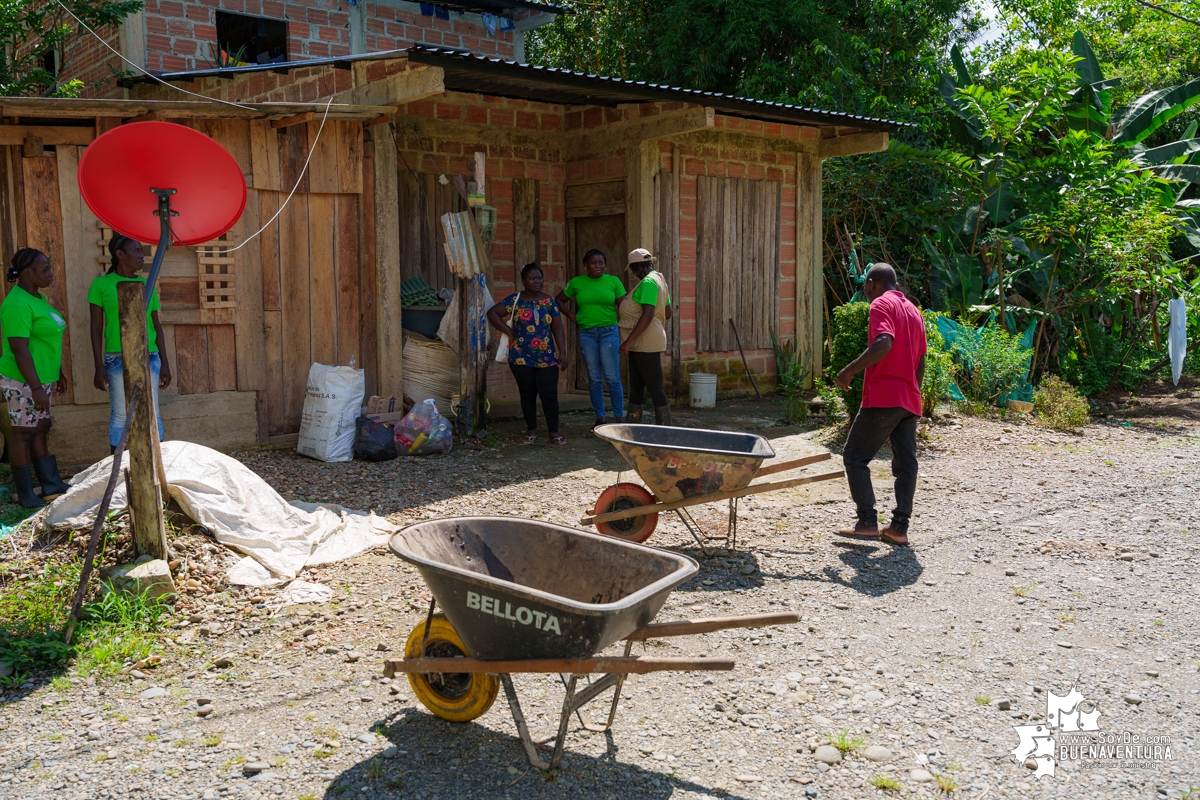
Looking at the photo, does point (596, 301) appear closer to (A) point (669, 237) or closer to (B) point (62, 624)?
(A) point (669, 237)

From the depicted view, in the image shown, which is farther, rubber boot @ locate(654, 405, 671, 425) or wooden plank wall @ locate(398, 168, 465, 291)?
wooden plank wall @ locate(398, 168, 465, 291)

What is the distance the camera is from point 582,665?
320 cm

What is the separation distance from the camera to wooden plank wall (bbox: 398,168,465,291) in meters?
10.4

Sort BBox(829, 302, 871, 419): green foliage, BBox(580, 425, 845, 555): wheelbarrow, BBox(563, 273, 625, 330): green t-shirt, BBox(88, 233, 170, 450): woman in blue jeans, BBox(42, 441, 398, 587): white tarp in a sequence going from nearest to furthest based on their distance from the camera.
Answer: BBox(42, 441, 398, 587): white tarp
BBox(580, 425, 845, 555): wheelbarrow
BBox(88, 233, 170, 450): woman in blue jeans
BBox(829, 302, 871, 419): green foliage
BBox(563, 273, 625, 330): green t-shirt

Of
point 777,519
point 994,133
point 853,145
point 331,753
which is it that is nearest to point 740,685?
point 331,753

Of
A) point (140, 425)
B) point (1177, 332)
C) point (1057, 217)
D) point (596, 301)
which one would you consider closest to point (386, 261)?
point (596, 301)

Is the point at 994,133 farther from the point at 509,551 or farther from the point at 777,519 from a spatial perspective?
the point at 509,551

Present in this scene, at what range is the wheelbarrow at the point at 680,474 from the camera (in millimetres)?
5586

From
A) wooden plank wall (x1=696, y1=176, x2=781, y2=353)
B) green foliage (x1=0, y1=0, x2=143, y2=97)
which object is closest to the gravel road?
wooden plank wall (x1=696, y1=176, x2=781, y2=353)

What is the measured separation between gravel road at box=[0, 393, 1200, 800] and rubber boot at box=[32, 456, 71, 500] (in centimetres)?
203

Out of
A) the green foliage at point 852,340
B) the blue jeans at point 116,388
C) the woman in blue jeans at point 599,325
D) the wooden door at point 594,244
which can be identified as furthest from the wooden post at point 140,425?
the wooden door at point 594,244

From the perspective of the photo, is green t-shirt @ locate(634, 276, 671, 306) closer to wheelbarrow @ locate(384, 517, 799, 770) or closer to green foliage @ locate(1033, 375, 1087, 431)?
green foliage @ locate(1033, 375, 1087, 431)

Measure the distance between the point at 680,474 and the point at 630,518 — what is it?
0.57 m

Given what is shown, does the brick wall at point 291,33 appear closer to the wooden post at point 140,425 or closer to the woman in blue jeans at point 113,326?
the woman in blue jeans at point 113,326
